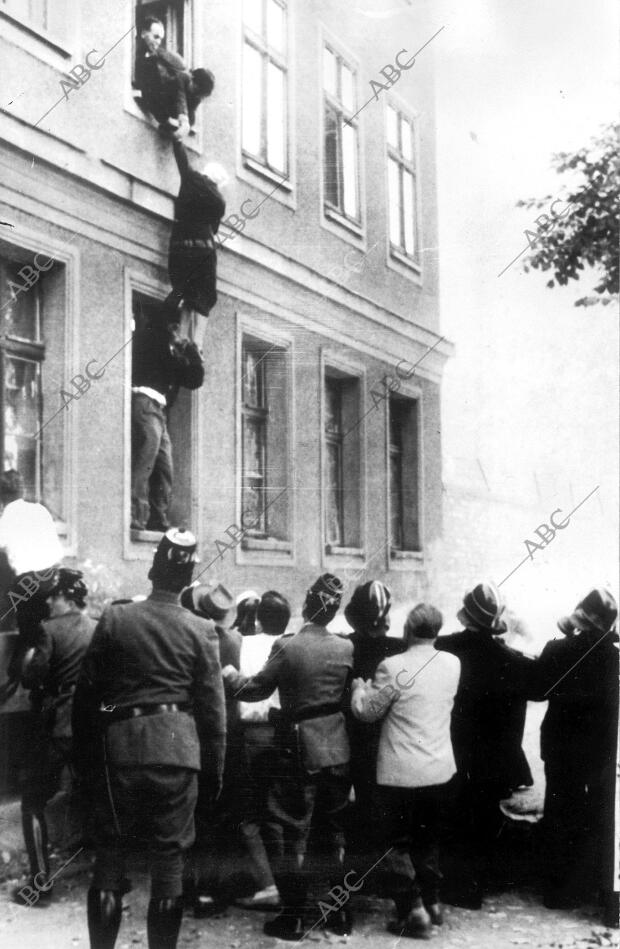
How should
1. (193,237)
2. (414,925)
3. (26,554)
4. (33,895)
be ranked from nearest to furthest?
(33,895), (26,554), (414,925), (193,237)

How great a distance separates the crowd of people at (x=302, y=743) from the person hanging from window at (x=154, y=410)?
0.70 feet

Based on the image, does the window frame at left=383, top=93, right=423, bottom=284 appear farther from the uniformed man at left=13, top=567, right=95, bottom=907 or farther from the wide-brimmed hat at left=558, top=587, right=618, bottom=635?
the uniformed man at left=13, top=567, right=95, bottom=907

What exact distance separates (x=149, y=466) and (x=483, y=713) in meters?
1.69

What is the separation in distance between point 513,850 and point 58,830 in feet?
6.02

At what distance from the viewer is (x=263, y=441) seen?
13.4ft

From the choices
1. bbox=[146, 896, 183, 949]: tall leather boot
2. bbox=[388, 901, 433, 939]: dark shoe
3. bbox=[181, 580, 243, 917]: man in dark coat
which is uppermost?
bbox=[181, 580, 243, 917]: man in dark coat

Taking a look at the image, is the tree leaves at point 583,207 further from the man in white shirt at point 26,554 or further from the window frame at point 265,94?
the man in white shirt at point 26,554

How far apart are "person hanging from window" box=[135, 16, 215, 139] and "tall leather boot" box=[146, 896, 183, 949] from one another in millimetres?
2835

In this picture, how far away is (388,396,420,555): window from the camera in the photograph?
4.29m

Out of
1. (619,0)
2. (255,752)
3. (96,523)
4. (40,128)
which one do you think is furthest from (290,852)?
(619,0)

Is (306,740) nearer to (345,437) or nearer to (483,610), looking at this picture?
(483,610)

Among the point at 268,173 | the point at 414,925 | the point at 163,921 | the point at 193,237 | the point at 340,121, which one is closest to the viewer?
the point at 163,921

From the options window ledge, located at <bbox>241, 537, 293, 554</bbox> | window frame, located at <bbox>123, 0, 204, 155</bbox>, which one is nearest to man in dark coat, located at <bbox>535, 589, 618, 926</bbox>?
window ledge, located at <bbox>241, 537, 293, 554</bbox>

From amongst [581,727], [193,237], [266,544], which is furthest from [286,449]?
[581,727]
